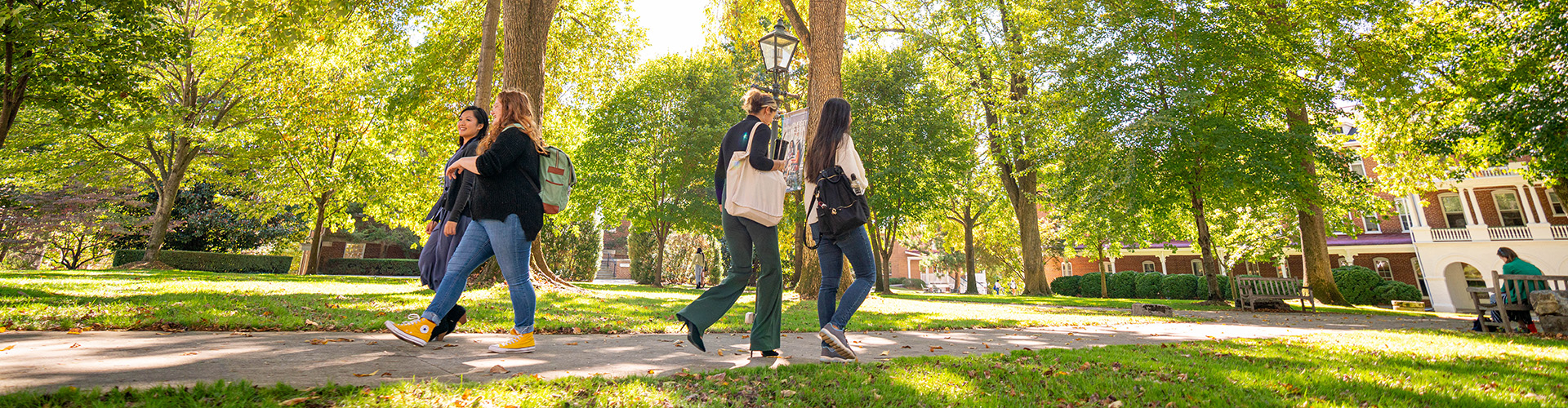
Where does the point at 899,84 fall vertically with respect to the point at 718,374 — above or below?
above

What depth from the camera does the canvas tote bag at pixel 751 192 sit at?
377 cm

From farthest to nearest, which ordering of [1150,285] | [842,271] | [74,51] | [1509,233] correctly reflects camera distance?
[1150,285] < [1509,233] < [74,51] < [842,271]

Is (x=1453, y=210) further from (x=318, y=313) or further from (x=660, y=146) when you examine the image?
(x=318, y=313)

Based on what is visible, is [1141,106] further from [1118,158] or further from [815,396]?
[815,396]

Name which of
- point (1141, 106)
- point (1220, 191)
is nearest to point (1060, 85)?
point (1141, 106)

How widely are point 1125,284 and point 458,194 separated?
119ft

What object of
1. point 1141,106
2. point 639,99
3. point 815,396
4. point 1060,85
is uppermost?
point 639,99

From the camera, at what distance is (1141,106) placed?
48.3 feet

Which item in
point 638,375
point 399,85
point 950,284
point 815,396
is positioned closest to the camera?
point 815,396

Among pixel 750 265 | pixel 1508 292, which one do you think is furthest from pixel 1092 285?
pixel 750 265

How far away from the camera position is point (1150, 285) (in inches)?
1280

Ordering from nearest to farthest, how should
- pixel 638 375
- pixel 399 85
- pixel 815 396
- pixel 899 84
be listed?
pixel 815 396
pixel 638 375
pixel 399 85
pixel 899 84

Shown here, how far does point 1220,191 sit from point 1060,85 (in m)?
4.84

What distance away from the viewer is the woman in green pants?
3844 mm
